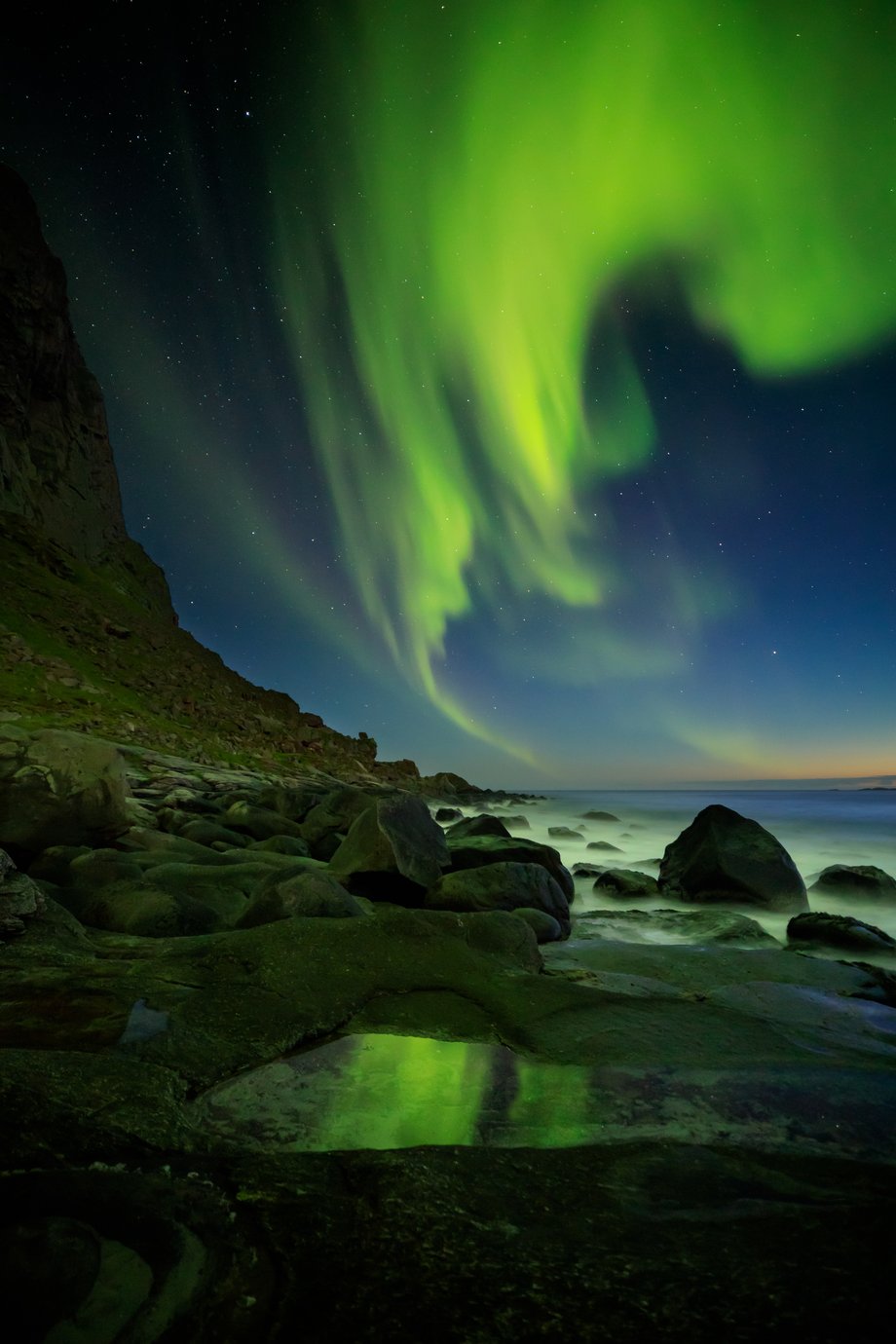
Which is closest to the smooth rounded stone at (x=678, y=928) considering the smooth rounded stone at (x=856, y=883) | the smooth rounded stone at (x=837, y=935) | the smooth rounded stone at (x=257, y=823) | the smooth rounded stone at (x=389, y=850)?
the smooth rounded stone at (x=837, y=935)

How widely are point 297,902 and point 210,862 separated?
236cm

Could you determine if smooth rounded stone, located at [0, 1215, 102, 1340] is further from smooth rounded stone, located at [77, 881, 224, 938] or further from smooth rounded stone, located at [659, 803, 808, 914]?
smooth rounded stone, located at [659, 803, 808, 914]

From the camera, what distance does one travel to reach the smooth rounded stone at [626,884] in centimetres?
998

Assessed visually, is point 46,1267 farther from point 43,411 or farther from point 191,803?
point 43,411

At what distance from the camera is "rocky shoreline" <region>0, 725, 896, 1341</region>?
3.65 feet

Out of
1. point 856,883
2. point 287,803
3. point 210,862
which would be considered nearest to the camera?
point 210,862

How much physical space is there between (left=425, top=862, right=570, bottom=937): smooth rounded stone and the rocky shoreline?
1868mm

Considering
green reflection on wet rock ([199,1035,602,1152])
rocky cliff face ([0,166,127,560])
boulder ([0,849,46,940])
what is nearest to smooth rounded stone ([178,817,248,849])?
boulder ([0,849,46,940])

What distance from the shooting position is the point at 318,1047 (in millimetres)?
2467

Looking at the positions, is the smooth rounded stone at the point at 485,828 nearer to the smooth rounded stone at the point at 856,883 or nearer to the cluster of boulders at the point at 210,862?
the cluster of boulders at the point at 210,862

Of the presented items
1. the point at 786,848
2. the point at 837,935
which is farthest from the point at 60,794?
the point at 786,848

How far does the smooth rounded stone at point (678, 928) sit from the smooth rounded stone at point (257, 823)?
18.5 feet

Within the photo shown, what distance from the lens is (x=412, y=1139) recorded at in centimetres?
183

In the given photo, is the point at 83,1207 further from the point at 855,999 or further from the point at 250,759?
the point at 250,759
